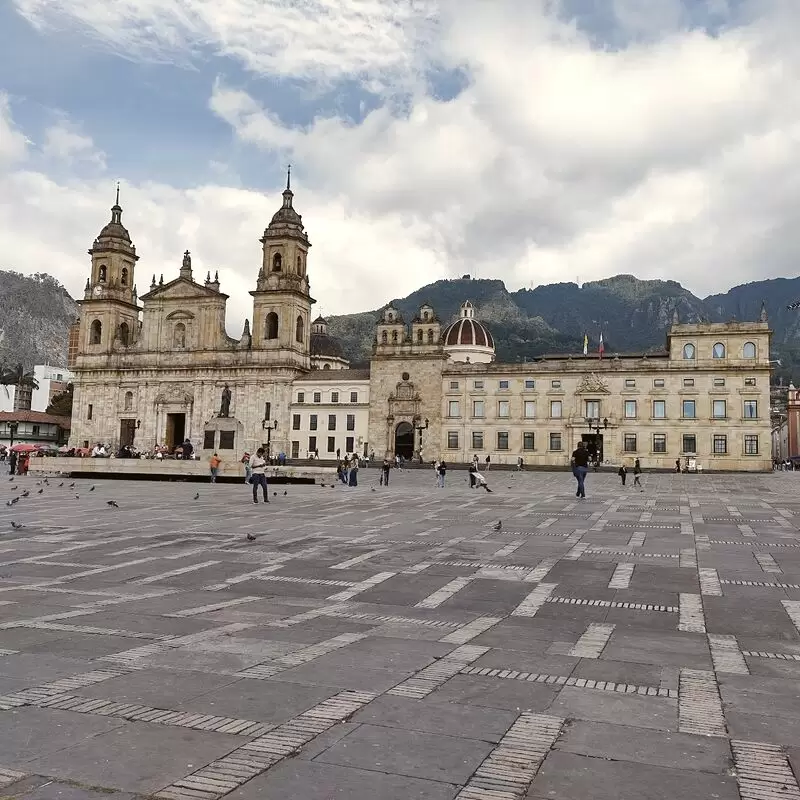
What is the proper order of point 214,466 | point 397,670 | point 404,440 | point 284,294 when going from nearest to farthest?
1. point 397,670
2. point 214,466
3. point 404,440
4. point 284,294

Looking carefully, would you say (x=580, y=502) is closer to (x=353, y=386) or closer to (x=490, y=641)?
(x=490, y=641)

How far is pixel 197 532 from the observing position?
1694 cm

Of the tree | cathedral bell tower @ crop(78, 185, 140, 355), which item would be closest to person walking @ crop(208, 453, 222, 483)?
cathedral bell tower @ crop(78, 185, 140, 355)

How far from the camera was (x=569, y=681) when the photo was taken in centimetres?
638

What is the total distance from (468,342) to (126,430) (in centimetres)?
3965

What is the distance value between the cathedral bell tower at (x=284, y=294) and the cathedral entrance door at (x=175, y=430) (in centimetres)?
1203

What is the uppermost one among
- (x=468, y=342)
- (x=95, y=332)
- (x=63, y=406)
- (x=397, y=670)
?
(x=95, y=332)

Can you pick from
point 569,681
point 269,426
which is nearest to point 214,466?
point 269,426

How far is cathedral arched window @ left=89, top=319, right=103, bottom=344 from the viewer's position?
89500mm

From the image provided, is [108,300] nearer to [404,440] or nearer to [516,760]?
[404,440]

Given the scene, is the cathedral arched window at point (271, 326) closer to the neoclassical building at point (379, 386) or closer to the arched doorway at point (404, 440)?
the neoclassical building at point (379, 386)

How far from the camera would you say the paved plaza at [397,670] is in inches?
175

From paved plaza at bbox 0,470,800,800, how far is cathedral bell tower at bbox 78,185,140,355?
78.8 metres

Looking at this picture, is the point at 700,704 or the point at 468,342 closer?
the point at 700,704
